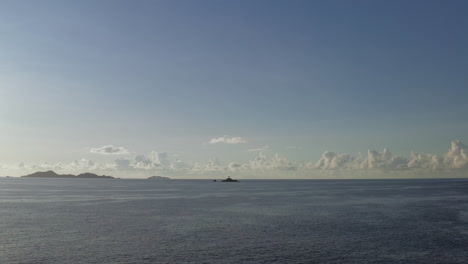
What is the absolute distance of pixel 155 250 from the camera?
54.2 m

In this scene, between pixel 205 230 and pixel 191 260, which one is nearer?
pixel 191 260

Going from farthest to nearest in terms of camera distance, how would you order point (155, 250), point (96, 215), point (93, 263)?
point (96, 215) < point (155, 250) < point (93, 263)

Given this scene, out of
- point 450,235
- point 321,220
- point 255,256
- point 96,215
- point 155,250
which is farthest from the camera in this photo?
point 96,215

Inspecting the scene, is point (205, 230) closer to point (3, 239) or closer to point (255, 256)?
point (255, 256)

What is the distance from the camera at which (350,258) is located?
164 feet

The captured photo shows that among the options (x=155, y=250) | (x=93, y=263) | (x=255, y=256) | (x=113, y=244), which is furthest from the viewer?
(x=113, y=244)

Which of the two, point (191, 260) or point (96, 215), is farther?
point (96, 215)

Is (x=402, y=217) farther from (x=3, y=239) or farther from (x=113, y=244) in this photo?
(x=3, y=239)

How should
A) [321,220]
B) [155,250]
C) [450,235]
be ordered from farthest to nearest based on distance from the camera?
[321,220], [450,235], [155,250]

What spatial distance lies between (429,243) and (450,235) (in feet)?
33.2

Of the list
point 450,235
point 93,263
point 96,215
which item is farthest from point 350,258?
point 96,215

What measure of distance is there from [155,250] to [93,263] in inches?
385

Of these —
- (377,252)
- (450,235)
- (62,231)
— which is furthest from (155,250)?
(450,235)

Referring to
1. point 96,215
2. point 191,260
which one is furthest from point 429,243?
point 96,215
